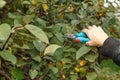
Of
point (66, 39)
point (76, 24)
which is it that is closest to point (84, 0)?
point (76, 24)

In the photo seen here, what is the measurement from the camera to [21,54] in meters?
1.38

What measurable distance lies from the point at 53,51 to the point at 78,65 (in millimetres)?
240

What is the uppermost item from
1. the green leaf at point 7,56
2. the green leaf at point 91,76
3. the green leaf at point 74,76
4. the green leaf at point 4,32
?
the green leaf at point 4,32

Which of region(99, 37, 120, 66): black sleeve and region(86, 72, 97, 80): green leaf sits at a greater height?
region(99, 37, 120, 66): black sleeve

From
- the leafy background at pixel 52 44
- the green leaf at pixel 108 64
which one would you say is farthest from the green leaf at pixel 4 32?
the green leaf at pixel 108 64

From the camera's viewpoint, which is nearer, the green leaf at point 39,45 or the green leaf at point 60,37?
the green leaf at point 39,45

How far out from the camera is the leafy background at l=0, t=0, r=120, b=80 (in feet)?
4.14

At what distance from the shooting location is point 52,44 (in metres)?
1.31

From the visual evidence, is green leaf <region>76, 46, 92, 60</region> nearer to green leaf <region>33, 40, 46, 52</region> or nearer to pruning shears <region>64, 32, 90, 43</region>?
pruning shears <region>64, 32, 90, 43</region>

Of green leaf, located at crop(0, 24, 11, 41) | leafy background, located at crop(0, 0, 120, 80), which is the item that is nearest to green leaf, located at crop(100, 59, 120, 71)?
leafy background, located at crop(0, 0, 120, 80)

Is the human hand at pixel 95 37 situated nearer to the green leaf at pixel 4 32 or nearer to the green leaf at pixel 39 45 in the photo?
the green leaf at pixel 39 45

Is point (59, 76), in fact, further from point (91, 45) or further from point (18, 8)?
point (18, 8)

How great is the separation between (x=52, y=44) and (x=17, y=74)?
187mm

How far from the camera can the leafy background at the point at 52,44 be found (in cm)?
126
